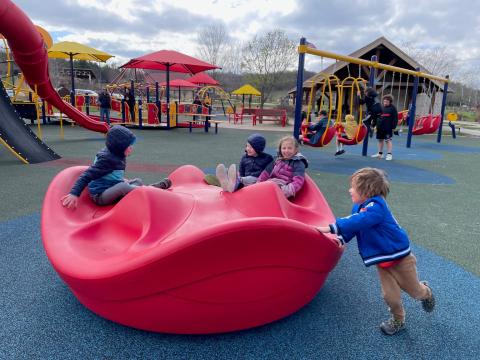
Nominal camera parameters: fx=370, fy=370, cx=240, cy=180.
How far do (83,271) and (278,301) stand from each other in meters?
1.06

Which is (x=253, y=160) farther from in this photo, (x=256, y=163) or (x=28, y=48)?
(x=28, y=48)

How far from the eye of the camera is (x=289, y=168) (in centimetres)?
323

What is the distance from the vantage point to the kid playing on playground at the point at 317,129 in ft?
24.8

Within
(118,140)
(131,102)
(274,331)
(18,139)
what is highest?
(131,102)

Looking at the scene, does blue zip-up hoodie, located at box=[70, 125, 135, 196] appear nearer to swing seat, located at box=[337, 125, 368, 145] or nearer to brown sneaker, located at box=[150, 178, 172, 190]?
brown sneaker, located at box=[150, 178, 172, 190]

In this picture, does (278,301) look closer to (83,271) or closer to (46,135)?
(83,271)

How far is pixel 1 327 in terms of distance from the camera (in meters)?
2.09

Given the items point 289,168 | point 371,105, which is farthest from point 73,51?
point 289,168

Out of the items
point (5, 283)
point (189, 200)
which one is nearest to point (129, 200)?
point (189, 200)

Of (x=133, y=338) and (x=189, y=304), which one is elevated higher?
(x=189, y=304)

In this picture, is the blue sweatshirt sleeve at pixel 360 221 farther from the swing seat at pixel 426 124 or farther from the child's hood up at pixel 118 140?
the swing seat at pixel 426 124

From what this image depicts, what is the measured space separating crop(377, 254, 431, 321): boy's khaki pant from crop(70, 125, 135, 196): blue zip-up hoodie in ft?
6.43

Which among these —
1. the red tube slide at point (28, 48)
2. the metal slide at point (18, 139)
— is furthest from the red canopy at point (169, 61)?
the metal slide at point (18, 139)

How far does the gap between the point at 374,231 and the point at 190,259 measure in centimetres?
104
